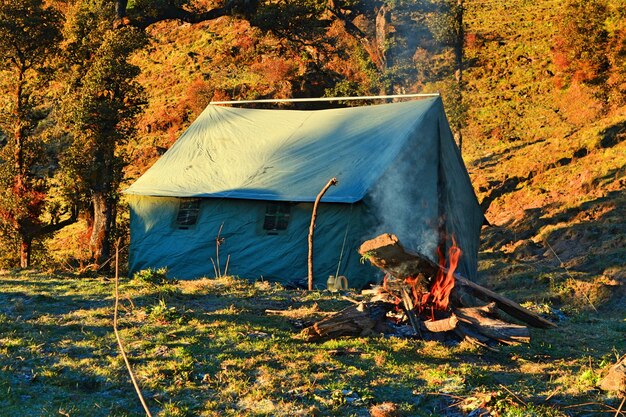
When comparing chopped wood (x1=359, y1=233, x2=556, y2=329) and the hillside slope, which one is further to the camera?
the hillside slope

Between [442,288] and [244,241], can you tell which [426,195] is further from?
[442,288]

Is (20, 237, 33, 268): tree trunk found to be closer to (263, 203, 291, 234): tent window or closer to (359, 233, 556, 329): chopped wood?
(263, 203, 291, 234): tent window

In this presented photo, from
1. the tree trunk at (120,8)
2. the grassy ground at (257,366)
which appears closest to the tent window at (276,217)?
the grassy ground at (257,366)

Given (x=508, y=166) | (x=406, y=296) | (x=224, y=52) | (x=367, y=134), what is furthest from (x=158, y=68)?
(x=406, y=296)

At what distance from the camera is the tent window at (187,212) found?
1861cm

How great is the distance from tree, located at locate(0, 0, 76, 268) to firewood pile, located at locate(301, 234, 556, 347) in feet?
48.4

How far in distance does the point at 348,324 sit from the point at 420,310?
3.75 feet

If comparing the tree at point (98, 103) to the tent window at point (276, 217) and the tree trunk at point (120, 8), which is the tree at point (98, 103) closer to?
the tree trunk at point (120, 8)

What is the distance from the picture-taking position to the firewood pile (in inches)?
399

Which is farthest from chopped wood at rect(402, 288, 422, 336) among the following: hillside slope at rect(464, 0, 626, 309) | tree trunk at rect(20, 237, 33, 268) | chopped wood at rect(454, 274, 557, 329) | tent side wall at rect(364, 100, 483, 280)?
tree trunk at rect(20, 237, 33, 268)

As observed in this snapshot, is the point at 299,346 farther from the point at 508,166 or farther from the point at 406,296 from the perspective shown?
the point at 508,166

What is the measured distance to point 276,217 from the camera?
57.5ft

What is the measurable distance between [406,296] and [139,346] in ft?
11.5

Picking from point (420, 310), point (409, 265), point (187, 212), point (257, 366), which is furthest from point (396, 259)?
point (187, 212)
